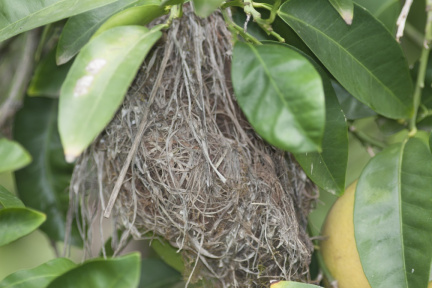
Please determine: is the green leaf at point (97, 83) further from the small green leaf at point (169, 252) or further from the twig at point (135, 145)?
the small green leaf at point (169, 252)

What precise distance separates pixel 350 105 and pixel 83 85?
0.57 m

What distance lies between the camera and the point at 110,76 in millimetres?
736

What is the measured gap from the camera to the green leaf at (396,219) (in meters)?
0.91

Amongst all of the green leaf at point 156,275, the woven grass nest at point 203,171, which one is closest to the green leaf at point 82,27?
the woven grass nest at point 203,171

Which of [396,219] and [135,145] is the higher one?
[135,145]

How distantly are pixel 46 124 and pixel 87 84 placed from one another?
0.74 m

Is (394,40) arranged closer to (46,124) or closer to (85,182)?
(85,182)

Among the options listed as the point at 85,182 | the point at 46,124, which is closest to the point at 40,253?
the point at 46,124

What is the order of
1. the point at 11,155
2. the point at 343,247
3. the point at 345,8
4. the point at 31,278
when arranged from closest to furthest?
the point at 11,155 → the point at 31,278 → the point at 345,8 → the point at 343,247

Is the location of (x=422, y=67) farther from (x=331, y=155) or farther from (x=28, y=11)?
(x=28, y=11)

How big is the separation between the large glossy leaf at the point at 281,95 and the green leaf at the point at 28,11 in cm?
26

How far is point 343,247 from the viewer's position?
A: 1.03 m

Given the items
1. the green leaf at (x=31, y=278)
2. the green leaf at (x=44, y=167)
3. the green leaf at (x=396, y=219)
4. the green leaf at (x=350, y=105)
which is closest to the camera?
the green leaf at (x=31, y=278)

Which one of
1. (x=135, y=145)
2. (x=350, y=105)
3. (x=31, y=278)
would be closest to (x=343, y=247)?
(x=350, y=105)
